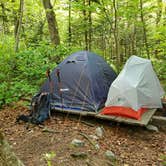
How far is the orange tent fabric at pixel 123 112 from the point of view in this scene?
17.8 ft

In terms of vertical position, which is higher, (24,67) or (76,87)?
(24,67)

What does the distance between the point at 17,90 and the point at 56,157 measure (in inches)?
136

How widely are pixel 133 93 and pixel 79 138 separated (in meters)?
1.79

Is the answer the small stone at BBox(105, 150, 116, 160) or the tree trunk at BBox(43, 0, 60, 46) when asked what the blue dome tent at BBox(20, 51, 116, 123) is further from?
the tree trunk at BBox(43, 0, 60, 46)

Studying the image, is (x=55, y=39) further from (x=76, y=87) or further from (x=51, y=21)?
(x=76, y=87)

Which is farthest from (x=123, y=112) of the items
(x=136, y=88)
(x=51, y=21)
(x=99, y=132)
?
(x=51, y=21)

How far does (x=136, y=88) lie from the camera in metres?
5.65

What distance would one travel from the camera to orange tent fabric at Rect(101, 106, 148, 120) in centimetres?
543

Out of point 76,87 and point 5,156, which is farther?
point 76,87

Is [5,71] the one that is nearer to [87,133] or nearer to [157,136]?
[87,133]

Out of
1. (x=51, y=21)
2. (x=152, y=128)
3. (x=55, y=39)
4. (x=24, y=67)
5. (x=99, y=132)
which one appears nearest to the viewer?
(x=99, y=132)

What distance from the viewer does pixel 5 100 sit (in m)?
6.55

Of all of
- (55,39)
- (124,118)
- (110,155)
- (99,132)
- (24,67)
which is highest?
(55,39)

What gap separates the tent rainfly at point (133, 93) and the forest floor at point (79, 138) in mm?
476
